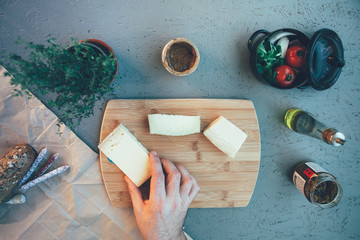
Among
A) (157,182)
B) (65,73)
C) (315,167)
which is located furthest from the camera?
(315,167)

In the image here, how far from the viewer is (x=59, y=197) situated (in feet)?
3.73

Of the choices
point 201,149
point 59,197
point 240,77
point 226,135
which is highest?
point 240,77

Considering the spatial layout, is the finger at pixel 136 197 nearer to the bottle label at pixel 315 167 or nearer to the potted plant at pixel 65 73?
the potted plant at pixel 65 73

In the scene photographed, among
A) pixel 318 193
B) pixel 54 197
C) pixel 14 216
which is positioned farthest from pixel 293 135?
pixel 14 216

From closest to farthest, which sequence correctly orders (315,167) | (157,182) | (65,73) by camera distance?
(65,73)
(157,182)
(315,167)

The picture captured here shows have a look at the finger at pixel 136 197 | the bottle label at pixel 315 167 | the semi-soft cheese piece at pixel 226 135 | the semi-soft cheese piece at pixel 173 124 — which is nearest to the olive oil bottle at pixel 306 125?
the bottle label at pixel 315 167

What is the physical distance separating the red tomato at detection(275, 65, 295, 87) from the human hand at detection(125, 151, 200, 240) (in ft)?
2.06

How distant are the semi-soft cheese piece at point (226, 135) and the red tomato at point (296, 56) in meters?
0.40

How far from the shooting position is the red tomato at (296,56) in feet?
3.35

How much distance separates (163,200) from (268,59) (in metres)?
0.82

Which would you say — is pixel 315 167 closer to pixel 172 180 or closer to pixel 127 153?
pixel 172 180

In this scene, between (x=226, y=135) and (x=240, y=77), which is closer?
(x=226, y=135)

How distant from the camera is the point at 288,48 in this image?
3.49ft

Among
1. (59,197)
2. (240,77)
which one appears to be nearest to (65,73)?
(59,197)
